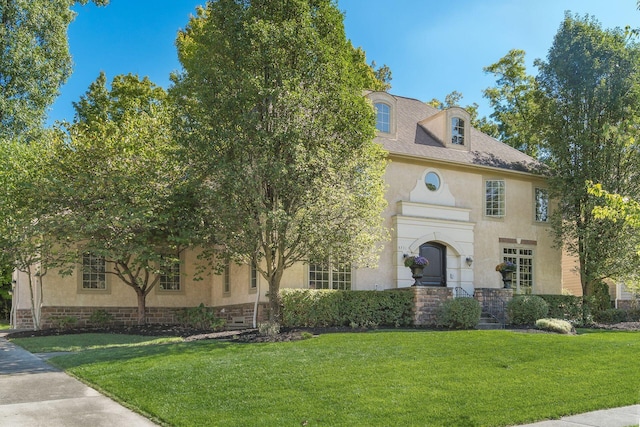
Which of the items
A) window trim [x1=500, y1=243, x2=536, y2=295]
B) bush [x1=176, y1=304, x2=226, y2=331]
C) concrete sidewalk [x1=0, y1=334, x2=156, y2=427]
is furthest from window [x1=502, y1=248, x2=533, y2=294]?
concrete sidewalk [x1=0, y1=334, x2=156, y2=427]

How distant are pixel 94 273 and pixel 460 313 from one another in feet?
39.3

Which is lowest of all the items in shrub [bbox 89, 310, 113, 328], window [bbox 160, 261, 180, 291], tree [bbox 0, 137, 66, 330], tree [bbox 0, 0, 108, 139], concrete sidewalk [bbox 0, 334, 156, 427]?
shrub [bbox 89, 310, 113, 328]

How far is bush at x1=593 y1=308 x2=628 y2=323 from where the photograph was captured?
20594 mm

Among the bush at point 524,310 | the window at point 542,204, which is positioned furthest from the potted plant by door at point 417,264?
the window at point 542,204

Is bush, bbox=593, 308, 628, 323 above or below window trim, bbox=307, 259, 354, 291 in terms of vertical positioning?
below

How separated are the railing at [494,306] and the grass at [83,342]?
909 cm

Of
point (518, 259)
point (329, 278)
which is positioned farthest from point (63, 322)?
point (518, 259)

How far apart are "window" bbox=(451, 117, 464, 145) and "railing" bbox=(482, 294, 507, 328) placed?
19.2ft

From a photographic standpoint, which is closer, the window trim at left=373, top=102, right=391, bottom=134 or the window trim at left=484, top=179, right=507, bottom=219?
the window trim at left=373, top=102, right=391, bottom=134

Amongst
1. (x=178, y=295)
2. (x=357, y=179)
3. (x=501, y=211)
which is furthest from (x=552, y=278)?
(x=178, y=295)

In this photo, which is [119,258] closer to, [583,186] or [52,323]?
[52,323]

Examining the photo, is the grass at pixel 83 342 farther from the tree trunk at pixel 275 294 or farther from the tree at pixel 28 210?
the tree at pixel 28 210

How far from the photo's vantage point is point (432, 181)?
19.4 metres

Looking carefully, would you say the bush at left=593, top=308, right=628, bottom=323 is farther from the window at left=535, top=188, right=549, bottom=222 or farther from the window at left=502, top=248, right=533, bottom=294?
the window at left=535, top=188, right=549, bottom=222
